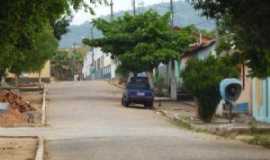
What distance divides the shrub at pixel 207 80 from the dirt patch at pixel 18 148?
1250 centimetres

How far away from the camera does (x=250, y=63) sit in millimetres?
26672

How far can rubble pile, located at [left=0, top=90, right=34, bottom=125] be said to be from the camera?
1628 inches

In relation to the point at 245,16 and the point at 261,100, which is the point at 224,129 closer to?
the point at 261,100

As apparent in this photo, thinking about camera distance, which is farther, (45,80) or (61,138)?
(45,80)

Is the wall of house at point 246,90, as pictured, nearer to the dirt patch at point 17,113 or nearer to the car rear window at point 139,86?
the car rear window at point 139,86

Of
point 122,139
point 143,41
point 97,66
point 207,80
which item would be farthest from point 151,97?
point 97,66

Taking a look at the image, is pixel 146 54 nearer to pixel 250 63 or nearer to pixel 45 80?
pixel 250 63

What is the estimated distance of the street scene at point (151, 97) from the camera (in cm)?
2078

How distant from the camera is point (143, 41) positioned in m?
59.1

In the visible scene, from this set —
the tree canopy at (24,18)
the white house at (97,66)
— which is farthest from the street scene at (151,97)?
the white house at (97,66)

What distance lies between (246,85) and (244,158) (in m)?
27.8

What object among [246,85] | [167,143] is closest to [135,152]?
[167,143]

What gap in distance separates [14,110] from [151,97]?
11334mm

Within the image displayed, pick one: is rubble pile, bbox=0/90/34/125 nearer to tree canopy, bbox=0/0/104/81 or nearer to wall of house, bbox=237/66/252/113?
wall of house, bbox=237/66/252/113
